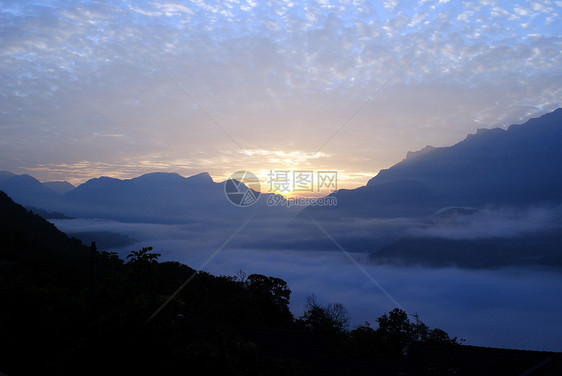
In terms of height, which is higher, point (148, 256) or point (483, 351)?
point (148, 256)

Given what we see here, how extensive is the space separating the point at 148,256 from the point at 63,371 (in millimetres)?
1770

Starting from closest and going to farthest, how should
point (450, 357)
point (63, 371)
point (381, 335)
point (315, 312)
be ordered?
1. point (63, 371)
2. point (450, 357)
3. point (381, 335)
4. point (315, 312)

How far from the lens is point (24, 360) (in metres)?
5.25

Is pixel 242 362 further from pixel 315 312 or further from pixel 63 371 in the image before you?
pixel 315 312

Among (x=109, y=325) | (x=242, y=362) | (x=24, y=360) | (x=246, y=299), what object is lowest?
(x=246, y=299)

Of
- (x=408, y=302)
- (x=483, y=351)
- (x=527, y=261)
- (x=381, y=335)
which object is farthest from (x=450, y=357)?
(x=527, y=261)

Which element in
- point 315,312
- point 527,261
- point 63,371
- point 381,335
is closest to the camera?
point 63,371

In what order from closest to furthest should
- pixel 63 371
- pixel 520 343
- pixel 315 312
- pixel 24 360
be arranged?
pixel 63 371 → pixel 24 360 → pixel 315 312 → pixel 520 343

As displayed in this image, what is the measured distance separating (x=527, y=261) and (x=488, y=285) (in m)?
35.0

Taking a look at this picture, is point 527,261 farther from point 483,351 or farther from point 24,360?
point 24,360

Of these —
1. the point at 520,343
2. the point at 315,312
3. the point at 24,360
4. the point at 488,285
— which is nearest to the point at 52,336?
the point at 24,360

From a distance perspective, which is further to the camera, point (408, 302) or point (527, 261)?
point (527, 261)

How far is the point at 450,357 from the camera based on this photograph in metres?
19.1

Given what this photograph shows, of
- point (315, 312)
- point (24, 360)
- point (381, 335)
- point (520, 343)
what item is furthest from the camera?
point (520, 343)
